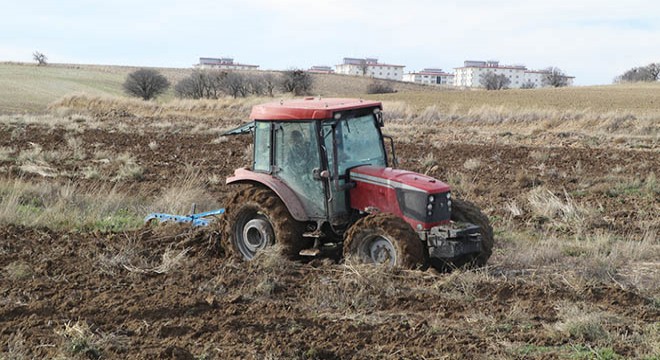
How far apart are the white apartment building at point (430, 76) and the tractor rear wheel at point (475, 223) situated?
17974cm

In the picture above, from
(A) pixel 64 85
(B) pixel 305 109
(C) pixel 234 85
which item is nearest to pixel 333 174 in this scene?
(B) pixel 305 109

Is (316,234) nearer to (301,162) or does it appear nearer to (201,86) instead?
(301,162)

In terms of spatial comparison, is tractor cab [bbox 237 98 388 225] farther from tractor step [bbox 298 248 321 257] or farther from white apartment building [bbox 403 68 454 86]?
white apartment building [bbox 403 68 454 86]

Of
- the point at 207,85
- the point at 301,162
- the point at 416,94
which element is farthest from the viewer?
the point at 207,85

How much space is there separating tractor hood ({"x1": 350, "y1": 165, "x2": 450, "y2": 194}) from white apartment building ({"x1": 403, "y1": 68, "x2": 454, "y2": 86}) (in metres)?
180

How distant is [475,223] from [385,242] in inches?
49.4

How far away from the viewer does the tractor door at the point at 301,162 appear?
29.3 ft

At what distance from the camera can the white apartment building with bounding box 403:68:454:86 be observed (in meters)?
187

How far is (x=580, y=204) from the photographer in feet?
46.5

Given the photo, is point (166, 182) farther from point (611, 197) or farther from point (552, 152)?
point (552, 152)

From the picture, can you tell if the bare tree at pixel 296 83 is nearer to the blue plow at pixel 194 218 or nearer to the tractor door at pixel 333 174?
the blue plow at pixel 194 218

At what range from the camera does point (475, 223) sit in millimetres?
8906

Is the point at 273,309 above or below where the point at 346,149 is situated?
below

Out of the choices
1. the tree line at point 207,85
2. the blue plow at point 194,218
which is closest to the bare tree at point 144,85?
the tree line at point 207,85
